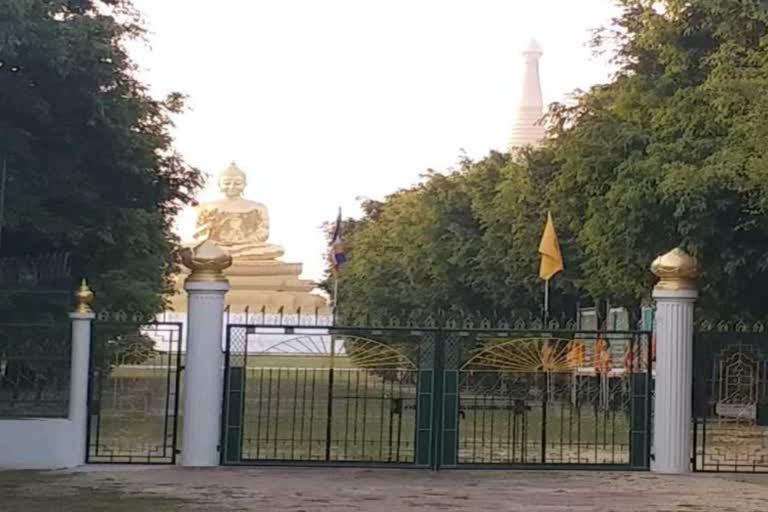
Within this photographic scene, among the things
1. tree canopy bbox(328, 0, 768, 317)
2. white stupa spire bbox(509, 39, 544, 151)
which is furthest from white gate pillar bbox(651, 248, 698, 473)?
white stupa spire bbox(509, 39, 544, 151)

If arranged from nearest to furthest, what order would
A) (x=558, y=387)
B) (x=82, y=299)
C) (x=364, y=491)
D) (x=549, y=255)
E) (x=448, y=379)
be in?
(x=364, y=491), (x=82, y=299), (x=448, y=379), (x=558, y=387), (x=549, y=255)

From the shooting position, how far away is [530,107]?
68.1 metres

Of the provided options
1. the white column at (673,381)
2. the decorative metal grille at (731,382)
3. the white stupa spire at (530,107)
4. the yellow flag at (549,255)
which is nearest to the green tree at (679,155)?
the yellow flag at (549,255)

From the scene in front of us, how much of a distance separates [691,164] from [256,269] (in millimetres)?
45363

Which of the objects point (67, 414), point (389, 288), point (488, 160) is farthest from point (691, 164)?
point (389, 288)

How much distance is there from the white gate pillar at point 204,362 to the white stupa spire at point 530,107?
139ft

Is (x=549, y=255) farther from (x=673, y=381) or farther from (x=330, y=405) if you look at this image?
(x=330, y=405)

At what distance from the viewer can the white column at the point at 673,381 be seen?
622 inches

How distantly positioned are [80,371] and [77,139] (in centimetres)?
547

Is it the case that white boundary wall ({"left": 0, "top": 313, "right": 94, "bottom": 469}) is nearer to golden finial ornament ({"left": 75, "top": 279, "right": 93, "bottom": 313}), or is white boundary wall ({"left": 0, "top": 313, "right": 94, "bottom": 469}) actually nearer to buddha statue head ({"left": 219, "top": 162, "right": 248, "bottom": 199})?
golden finial ornament ({"left": 75, "top": 279, "right": 93, "bottom": 313})

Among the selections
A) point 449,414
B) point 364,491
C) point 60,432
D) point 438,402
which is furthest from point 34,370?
point 449,414

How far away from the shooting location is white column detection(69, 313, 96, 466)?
612 inches

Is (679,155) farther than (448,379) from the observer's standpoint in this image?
Yes

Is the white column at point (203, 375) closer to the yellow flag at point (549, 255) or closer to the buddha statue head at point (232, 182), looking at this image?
the yellow flag at point (549, 255)
